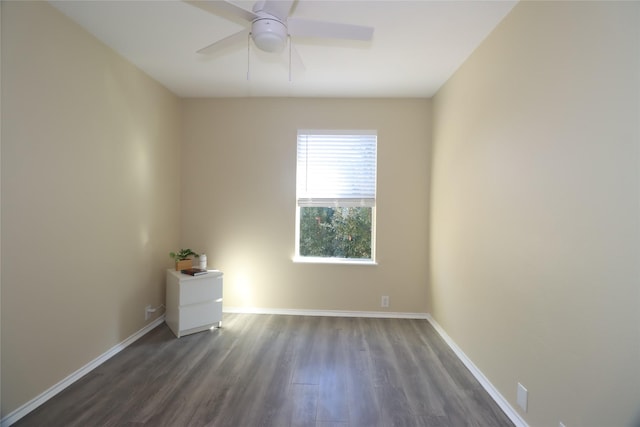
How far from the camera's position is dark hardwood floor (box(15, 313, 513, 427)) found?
1.84 meters

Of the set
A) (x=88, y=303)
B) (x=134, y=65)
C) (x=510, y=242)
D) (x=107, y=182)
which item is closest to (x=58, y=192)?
(x=107, y=182)

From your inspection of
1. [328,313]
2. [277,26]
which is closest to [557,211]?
A: [277,26]

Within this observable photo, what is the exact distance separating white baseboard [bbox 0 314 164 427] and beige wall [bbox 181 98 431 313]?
1.09 metres

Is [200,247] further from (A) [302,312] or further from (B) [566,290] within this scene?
(B) [566,290]

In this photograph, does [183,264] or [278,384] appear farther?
[183,264]

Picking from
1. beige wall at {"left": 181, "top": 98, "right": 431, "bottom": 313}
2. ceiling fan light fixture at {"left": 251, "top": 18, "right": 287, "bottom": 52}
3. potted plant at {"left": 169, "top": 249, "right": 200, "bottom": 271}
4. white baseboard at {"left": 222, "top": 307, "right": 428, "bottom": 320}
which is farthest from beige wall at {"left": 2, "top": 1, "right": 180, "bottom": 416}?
ceiling fan light fixture at {"left": 251, "top": 18, "right": 287, "bottom": 52}

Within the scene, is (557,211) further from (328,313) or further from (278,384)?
(328,313)

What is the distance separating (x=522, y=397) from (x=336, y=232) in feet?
7.62

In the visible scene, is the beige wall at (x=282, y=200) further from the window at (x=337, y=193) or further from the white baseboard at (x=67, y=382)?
the white baseboard at (x=67, y=382)

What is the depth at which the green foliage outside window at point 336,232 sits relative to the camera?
3646mm

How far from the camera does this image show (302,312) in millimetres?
3578

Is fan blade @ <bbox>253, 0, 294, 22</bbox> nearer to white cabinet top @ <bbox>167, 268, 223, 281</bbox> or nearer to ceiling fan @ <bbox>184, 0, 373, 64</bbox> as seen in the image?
ceiling fan @ <bbox>184, 0, 373, 64</bbox>

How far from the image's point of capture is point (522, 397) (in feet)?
5.77

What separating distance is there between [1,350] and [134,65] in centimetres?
242
